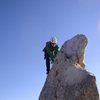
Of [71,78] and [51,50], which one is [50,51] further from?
[71,78]

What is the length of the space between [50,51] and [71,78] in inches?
209

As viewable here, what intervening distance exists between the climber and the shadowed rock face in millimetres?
1549

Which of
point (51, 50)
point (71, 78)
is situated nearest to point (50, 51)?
point (51, 50)

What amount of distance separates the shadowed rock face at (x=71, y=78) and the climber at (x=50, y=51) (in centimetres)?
155

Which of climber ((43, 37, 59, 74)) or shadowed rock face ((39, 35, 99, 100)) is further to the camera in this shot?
climber ((43, 37, 59, 74))

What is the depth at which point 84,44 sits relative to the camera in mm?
32031

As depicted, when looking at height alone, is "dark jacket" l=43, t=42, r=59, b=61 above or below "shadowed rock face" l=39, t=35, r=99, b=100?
above

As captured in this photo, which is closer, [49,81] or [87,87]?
[87,87]

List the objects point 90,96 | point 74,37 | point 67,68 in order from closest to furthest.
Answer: point 90,96 → point 67,68 → point 74,37

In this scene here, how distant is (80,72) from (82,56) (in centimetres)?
256

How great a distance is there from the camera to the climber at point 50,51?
34.1 metres

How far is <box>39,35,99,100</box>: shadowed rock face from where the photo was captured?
1121 inches

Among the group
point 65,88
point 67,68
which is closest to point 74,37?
point 67,68

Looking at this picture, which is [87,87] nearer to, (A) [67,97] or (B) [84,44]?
(A) [67,97]
